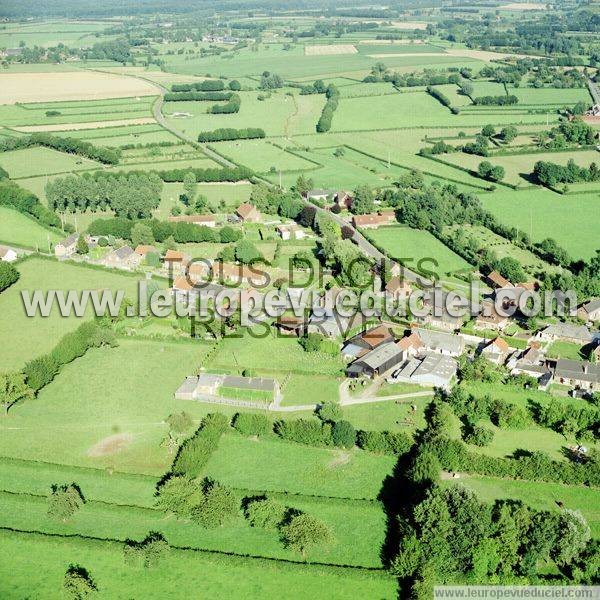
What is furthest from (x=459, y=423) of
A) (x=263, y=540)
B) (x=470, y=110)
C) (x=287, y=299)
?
(x=470, y=110)

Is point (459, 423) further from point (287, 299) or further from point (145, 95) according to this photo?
point (145, 95)

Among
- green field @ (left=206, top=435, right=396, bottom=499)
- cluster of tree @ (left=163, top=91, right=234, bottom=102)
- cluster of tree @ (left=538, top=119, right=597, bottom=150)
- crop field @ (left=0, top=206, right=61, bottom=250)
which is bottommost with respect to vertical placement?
green field @ (left=206, top=435, right=396, bottom=499)

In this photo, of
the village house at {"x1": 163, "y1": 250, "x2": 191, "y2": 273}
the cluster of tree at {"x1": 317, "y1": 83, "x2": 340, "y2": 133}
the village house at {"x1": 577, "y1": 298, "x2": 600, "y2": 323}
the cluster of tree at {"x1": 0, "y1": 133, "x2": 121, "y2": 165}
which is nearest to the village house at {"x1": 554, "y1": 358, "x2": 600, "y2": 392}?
the village house at {"x1": 577, "y1": 298, "x2": 600, "y2": 323}

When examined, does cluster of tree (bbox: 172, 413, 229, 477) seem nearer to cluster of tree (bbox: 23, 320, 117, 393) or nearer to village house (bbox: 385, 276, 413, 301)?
cluster of tree (bbox: 23, 320, 117, 393)

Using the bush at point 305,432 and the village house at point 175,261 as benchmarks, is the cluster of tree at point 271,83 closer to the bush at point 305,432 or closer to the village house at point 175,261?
the village house at point 175,261

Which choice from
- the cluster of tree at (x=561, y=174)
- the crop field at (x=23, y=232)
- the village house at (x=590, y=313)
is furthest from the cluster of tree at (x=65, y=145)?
the village house at (x=590, y=313)
